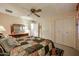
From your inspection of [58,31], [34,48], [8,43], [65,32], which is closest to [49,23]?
[58,31]

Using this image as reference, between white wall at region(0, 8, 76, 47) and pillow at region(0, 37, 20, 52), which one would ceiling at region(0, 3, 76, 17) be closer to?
white wall at region(0, 8, 76, 47)

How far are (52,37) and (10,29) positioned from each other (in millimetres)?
704

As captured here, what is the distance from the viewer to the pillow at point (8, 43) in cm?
155

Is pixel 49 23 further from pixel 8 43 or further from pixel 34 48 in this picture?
pixel 8 43

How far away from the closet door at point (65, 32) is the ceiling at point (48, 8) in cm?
15

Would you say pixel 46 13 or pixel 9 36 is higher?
pixel 46 13

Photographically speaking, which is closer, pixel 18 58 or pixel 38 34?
pixel 18 58

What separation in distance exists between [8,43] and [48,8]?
0.84 m

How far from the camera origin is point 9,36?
5.41ft

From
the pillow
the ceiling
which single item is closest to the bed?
the pillow

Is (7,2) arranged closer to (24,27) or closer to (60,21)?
(24,27)

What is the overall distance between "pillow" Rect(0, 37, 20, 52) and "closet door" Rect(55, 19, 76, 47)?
0.70m

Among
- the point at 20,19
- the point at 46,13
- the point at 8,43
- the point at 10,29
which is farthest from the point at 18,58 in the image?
the point at 46,13

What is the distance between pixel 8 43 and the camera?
161cm
